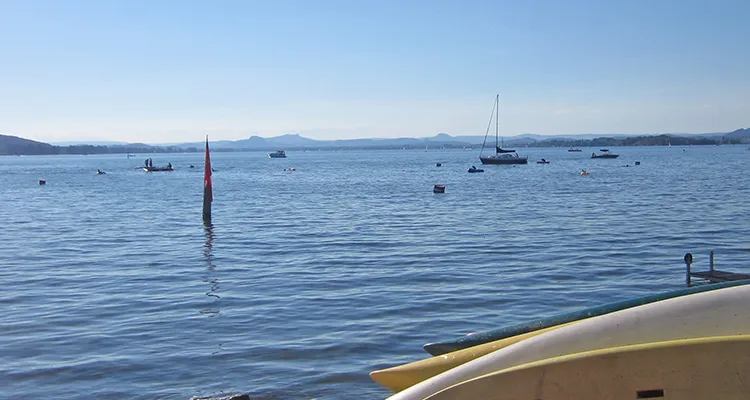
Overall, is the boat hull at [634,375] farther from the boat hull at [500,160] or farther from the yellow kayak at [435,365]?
the boat hull at [500,160]

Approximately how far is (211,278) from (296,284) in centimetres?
296

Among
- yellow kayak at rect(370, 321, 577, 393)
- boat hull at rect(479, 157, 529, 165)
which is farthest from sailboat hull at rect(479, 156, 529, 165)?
yellow kayak at rect(370, 321, 577, 393)

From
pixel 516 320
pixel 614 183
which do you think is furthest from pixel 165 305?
pixel 614 183

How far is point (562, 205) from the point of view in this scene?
158 ft

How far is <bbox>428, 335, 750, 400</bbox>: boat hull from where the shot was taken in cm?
716

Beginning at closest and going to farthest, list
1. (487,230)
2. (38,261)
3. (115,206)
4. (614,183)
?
(38,261) < (487,230) < (115,206) < (614,183)

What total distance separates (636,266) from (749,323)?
54.9 ft

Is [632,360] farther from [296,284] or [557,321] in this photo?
[296,284]

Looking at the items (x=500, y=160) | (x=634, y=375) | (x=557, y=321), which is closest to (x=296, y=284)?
(x=557, y=321)

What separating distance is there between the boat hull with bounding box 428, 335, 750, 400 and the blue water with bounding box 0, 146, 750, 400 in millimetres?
5049

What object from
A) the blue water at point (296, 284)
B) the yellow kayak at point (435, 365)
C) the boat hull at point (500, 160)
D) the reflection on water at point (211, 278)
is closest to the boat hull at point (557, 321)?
the yellow kayak at point (435, 365)

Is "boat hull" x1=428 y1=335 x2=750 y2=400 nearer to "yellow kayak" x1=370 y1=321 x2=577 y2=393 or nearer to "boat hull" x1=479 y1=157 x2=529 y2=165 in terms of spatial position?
"yellow kayak" x1=370 y1=321 x2=577 y2=393

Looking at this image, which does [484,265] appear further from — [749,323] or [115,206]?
[115,206]

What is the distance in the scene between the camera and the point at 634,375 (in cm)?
727
